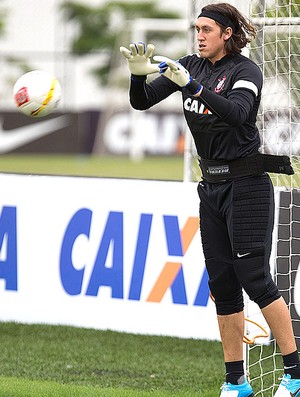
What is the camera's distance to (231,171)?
5520 millimetres

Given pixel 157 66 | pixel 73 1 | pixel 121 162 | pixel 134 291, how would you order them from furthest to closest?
1. pixel 73 1
2. pixel 121 162
3. pixel 134 291
4. pixel 157 66

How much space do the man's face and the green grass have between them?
2002mm

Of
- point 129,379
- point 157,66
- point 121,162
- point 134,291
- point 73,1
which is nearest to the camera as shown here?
point 157,66

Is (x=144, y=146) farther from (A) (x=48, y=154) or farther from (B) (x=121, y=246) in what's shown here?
(B) (x=121, y=246)

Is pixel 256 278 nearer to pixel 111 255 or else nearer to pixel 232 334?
pixel 232 334

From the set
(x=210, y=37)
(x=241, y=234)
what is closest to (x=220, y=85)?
(x=210, y=37)

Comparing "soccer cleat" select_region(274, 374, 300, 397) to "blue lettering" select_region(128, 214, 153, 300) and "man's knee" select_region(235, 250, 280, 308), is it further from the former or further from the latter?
"blue lettering" select_region(128, 214, 153, 300)

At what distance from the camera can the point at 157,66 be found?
5348 mm

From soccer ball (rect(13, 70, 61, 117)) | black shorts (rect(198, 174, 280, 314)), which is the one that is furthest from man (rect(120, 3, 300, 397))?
soccer ball (rect(13, 70, 61, 117))

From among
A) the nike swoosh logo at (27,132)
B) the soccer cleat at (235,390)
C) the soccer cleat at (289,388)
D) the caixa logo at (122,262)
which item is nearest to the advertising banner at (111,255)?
the caixa logo at (122,262)

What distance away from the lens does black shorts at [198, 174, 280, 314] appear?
18.1 ft

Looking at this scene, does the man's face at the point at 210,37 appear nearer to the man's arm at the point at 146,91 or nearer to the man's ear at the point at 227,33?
the man's ear at the point at 227,33

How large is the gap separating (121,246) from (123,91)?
766 inches

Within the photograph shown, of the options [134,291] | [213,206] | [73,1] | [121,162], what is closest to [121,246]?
[134,291]
